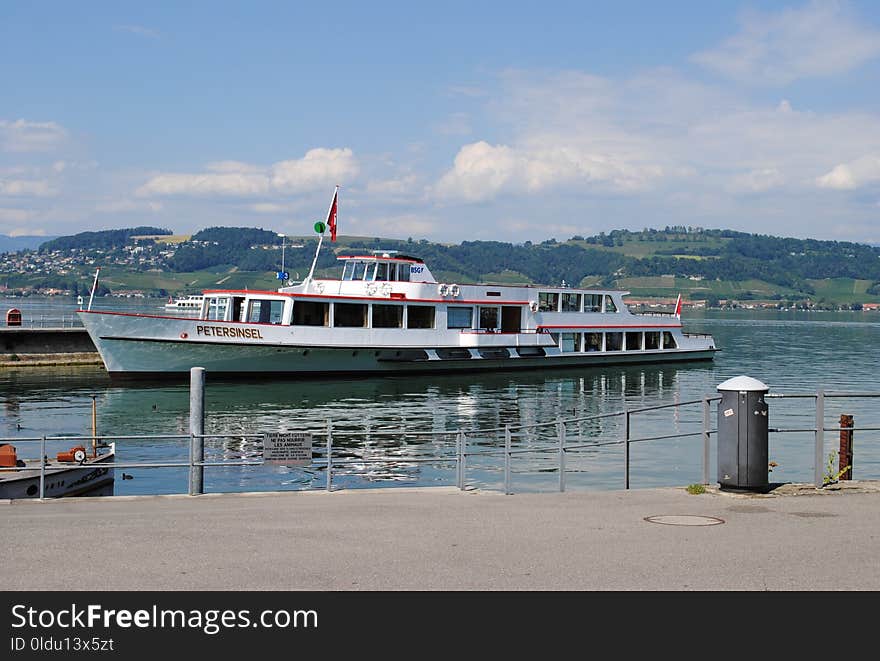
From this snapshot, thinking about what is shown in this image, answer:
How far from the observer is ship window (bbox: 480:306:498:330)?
4788 cm

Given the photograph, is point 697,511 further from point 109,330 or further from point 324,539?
point 109,330

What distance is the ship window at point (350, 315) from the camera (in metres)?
42.9

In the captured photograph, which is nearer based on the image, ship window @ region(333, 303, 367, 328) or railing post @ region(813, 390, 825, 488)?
railing post @ region(813, 390, 825, 488)

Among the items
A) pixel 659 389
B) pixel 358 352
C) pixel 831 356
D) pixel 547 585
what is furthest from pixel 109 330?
pixel 831 356

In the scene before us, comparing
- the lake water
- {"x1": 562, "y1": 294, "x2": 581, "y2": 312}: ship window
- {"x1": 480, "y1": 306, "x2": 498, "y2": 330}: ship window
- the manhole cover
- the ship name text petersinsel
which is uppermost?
{"x1": 562, "y1": 294, "x2": 581, "y2": 312}: ship window

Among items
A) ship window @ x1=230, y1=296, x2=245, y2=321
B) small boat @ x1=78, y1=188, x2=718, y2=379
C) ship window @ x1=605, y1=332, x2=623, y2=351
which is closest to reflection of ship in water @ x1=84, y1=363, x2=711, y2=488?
small boat @ x1=78, y1=188, x2=718, y2=379

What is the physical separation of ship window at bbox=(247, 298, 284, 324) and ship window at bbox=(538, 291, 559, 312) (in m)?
14.0

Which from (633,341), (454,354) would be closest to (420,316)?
(454,354)

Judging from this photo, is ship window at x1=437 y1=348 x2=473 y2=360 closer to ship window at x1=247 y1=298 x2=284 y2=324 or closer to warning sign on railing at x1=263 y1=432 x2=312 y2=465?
ship window at x1=247 y1=298 x2=284 y2=324

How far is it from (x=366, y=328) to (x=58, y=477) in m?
25.4

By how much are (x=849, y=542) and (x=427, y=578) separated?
3.86m

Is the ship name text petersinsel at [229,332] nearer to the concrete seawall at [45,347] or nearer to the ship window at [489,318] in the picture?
the ship window at [489,318]

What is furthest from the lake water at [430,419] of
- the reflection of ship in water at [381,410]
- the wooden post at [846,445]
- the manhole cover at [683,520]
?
the manhole cover at [683,520]

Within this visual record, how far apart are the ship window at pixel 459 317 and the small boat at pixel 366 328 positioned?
49mm
